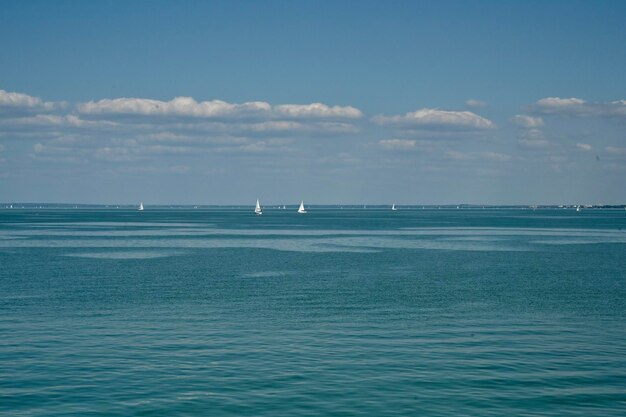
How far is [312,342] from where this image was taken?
45594 mm

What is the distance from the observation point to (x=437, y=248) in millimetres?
134500

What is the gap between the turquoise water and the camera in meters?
34.0

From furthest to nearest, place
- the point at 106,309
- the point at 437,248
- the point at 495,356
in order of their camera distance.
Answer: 1. the point at 437,248
2. the point at 106,309
3. the point at 495,356

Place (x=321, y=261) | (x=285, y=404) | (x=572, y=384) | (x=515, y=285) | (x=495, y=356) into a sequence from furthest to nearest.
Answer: (x=321, y=261), (x=515, y=285), (x=495, y=356), (x=572, y=384), (x=285, y=404)

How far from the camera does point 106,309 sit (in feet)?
191

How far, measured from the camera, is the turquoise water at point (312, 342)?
111 feet

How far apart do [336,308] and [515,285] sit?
25.4m

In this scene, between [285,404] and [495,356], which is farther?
[495,356]

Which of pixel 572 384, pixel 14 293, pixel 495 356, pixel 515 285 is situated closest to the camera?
pixel 572 384

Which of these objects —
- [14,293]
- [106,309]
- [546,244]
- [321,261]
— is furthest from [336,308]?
[546,244]

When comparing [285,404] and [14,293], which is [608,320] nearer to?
[285,404]

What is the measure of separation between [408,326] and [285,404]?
19.5 m

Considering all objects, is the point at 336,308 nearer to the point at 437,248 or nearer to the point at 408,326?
the point at 408,326

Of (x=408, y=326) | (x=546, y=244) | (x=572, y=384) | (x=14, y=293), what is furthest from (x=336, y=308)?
(x=546, y=244)
